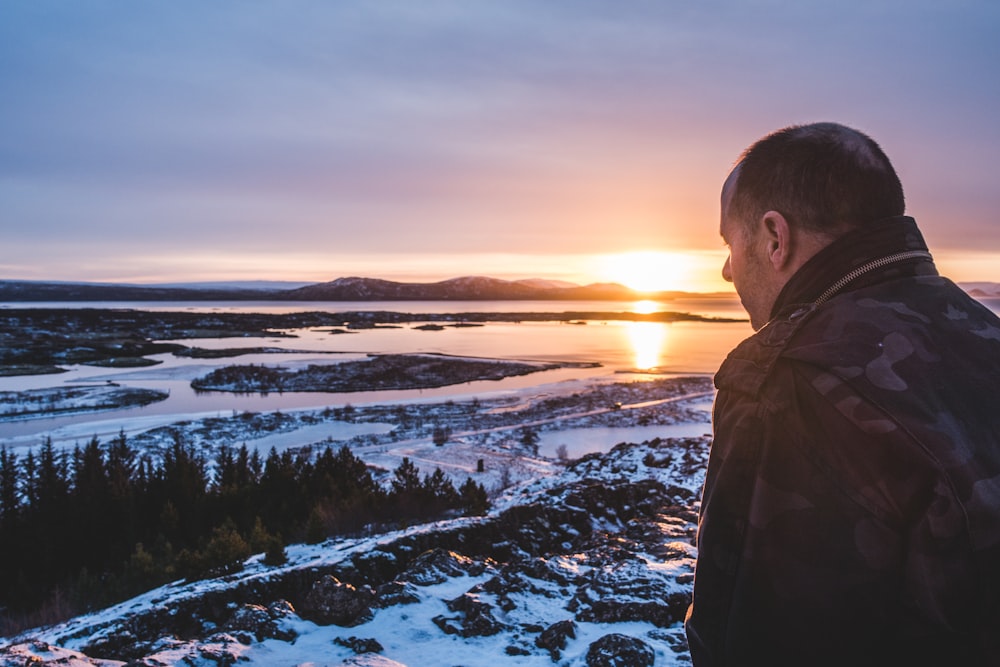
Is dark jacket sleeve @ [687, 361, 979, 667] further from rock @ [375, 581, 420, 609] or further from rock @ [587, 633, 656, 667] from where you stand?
rock @ [375, 581, 420, 609]

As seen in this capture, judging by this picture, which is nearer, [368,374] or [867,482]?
[867,482]

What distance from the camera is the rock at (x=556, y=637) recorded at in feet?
16.7

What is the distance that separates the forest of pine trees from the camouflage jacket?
7.68 meters

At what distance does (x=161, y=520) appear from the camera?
12.1 metres

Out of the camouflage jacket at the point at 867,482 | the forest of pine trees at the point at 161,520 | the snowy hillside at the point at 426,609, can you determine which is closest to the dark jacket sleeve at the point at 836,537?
the camouflage jacket at the point at 867,482

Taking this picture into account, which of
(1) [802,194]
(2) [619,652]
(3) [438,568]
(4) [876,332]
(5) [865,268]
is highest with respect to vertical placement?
(1) [802,194]

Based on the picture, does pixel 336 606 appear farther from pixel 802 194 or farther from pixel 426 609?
pixel 802 194

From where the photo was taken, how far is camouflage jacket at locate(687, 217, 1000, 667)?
50.3 inches

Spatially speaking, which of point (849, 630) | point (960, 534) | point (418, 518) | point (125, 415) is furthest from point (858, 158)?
point (125, 415)

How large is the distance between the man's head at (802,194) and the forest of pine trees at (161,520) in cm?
773

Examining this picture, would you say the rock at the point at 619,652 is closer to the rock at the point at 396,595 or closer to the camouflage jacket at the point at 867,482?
the rock at the point at 396,595

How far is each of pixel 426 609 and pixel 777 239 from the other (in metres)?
5.35

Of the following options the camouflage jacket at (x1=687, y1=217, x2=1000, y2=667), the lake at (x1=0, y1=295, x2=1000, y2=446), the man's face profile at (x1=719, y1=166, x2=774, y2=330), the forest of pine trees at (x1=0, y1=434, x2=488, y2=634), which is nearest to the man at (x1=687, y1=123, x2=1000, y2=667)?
the camouflage jacket at (x1=687, y1=217, x2=1000, y2=667)

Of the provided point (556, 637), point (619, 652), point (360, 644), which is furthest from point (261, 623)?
point (619, 652)
